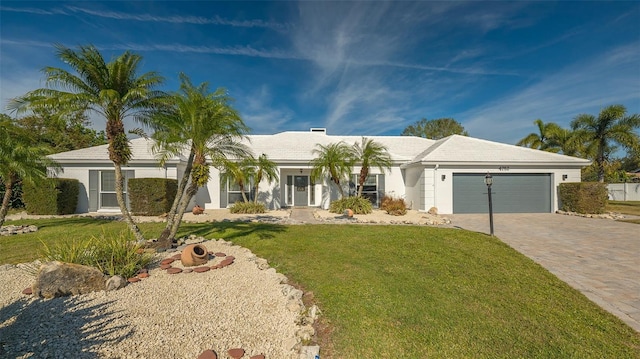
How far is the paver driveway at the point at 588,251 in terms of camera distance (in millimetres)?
4676

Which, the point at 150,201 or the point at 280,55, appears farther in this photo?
the point at 280,55

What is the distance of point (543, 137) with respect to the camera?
25797 millimetres

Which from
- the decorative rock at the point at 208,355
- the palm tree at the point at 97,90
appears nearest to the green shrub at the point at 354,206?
the palm tree at the point at 97,90

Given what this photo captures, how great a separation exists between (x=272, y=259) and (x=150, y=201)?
11.0 meters

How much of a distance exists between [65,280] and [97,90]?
5536mm

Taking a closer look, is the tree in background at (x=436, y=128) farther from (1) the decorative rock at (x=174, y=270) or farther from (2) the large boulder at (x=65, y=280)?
(2) the large boulder at (x=65, y=280)

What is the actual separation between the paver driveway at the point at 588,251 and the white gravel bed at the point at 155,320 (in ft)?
16.8

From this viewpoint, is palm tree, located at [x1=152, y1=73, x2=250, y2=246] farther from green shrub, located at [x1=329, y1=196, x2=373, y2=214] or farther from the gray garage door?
the gray garage door

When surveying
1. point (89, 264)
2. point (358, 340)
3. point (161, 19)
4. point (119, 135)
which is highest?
point (161, 19)

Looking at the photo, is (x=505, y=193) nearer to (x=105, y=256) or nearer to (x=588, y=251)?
(x=588, y=251)

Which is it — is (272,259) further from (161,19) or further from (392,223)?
(161,19)

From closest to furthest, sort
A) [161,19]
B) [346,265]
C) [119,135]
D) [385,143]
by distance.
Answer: [346,265]
[119,135]
[161,19]
[385,143]

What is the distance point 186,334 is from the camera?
3.44m

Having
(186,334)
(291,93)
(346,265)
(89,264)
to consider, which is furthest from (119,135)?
(291,93)
